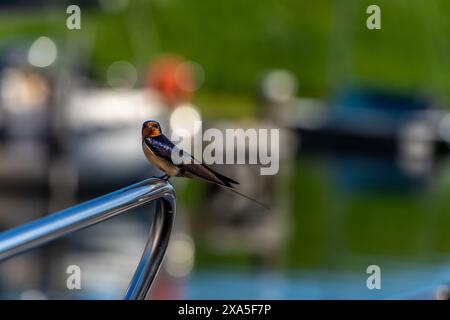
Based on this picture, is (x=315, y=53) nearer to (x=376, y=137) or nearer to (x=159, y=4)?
(x=159, y=4)

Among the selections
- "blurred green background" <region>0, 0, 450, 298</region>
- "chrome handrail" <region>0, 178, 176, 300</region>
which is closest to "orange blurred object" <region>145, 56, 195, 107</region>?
"blurred green background" <region>0, 0, 450, 298</region>

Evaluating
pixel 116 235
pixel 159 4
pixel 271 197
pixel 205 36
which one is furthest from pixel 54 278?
pixel 205 36

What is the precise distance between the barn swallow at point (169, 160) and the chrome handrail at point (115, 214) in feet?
0.66

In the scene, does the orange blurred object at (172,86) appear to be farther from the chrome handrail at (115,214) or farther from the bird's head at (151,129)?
the chrome handrail at (115,214)

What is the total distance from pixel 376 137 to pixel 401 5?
186 inches

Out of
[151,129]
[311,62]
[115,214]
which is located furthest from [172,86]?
[311,62]

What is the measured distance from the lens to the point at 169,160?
8.53ft

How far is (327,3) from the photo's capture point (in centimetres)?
3409

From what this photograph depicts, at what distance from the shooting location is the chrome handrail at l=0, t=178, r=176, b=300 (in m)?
2.02

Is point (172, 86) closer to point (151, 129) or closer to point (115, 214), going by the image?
point (151, 129)

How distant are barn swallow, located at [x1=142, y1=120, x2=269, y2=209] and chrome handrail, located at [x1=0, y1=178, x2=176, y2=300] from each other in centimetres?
20

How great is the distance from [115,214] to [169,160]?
0.42 m

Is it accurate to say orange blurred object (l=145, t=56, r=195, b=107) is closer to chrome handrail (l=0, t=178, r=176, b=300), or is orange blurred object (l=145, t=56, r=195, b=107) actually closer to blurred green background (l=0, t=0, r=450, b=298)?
blurred green background (l=0, t=0, r=450, b=298)

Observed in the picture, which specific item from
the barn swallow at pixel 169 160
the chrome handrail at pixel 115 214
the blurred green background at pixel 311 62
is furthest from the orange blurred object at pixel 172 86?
the chrome handrail at pixel 115 214
